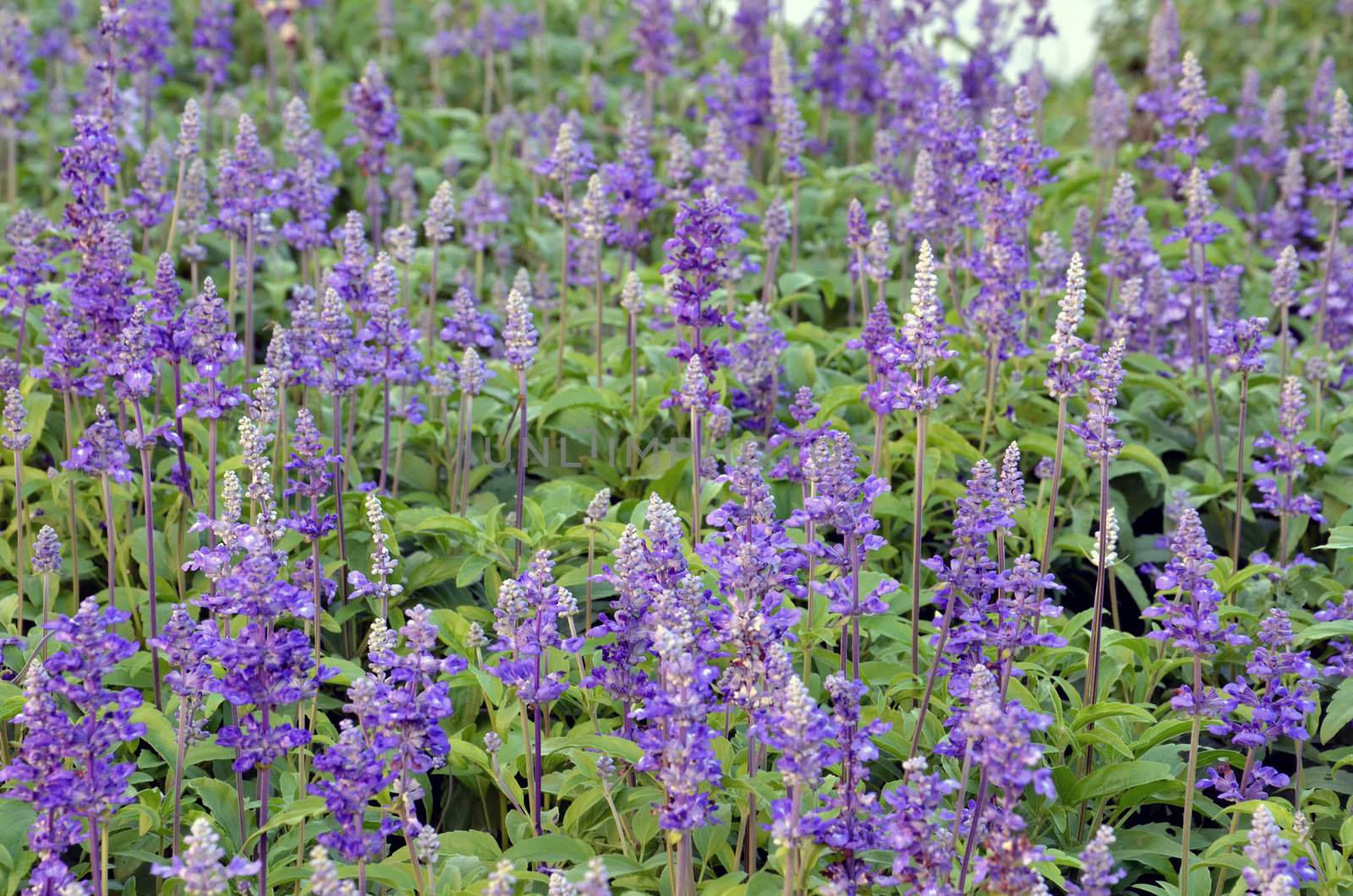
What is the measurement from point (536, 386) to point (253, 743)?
140 inches

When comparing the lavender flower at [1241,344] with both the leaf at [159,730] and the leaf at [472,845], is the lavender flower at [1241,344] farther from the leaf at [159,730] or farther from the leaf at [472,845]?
the leaf at [159,730]

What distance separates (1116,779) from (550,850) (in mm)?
1841

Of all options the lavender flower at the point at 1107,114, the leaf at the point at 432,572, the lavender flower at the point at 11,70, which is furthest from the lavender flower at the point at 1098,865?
the lavender flower at the point at 11,70

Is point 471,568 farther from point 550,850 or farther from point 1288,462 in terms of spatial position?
point 1288,462

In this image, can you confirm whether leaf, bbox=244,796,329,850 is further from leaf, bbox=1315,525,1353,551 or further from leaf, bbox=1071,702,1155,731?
leaf, bbox=1315,525,1353,551

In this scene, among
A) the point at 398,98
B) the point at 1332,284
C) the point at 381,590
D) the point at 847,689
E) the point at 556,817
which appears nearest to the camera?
the point at 847,689

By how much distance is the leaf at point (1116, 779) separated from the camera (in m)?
4.91

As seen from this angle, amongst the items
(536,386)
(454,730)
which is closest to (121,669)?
(454,730)

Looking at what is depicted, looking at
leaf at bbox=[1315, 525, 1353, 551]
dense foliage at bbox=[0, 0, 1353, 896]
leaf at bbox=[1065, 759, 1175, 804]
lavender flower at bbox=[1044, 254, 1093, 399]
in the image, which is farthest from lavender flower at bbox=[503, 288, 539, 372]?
leaf at bbox=[1315, 525, 1353, 551]

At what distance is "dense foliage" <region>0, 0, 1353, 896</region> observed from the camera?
4148 millimetres

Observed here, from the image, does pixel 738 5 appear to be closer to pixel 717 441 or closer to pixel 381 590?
pixel 717 441

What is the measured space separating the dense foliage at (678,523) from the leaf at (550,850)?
22 mm

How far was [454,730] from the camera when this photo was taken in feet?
18.4

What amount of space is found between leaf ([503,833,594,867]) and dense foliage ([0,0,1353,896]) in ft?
0.07
